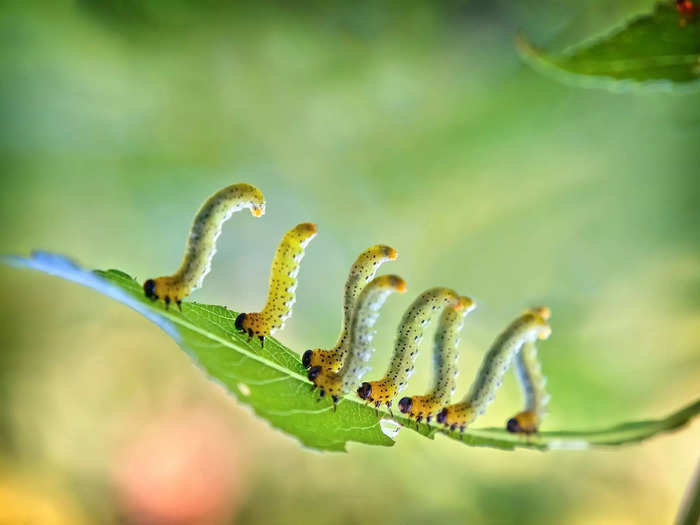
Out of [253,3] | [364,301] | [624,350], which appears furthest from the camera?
[253,3]

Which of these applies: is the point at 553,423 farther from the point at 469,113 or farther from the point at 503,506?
the point at 469,113

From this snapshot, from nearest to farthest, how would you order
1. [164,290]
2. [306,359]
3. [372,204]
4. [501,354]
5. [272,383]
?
1. [272,383]
2. [164,290]
3. [306,359]
4. [501,354]
5. [372,204]

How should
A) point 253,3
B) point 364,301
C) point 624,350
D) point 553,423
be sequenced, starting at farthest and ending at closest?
point 253,3 → point 624,350 → point 553,423 → point 364,301

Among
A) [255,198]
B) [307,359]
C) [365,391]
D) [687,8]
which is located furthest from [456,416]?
[687,8]

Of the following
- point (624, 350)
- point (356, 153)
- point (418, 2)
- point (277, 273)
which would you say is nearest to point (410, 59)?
point (418, 2)

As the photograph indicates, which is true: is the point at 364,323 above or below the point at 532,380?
below

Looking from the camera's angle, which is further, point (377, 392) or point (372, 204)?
point (372, 204)

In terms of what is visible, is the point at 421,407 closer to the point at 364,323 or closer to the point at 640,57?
the point at 364,323

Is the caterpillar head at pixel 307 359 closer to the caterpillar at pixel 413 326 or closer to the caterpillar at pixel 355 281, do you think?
the caterpillar at pixel 355 281

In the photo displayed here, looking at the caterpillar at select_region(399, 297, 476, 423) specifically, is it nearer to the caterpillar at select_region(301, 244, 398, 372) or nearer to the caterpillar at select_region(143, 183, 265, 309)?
the caterpillar at select_region(301, 244, 398, 372)
